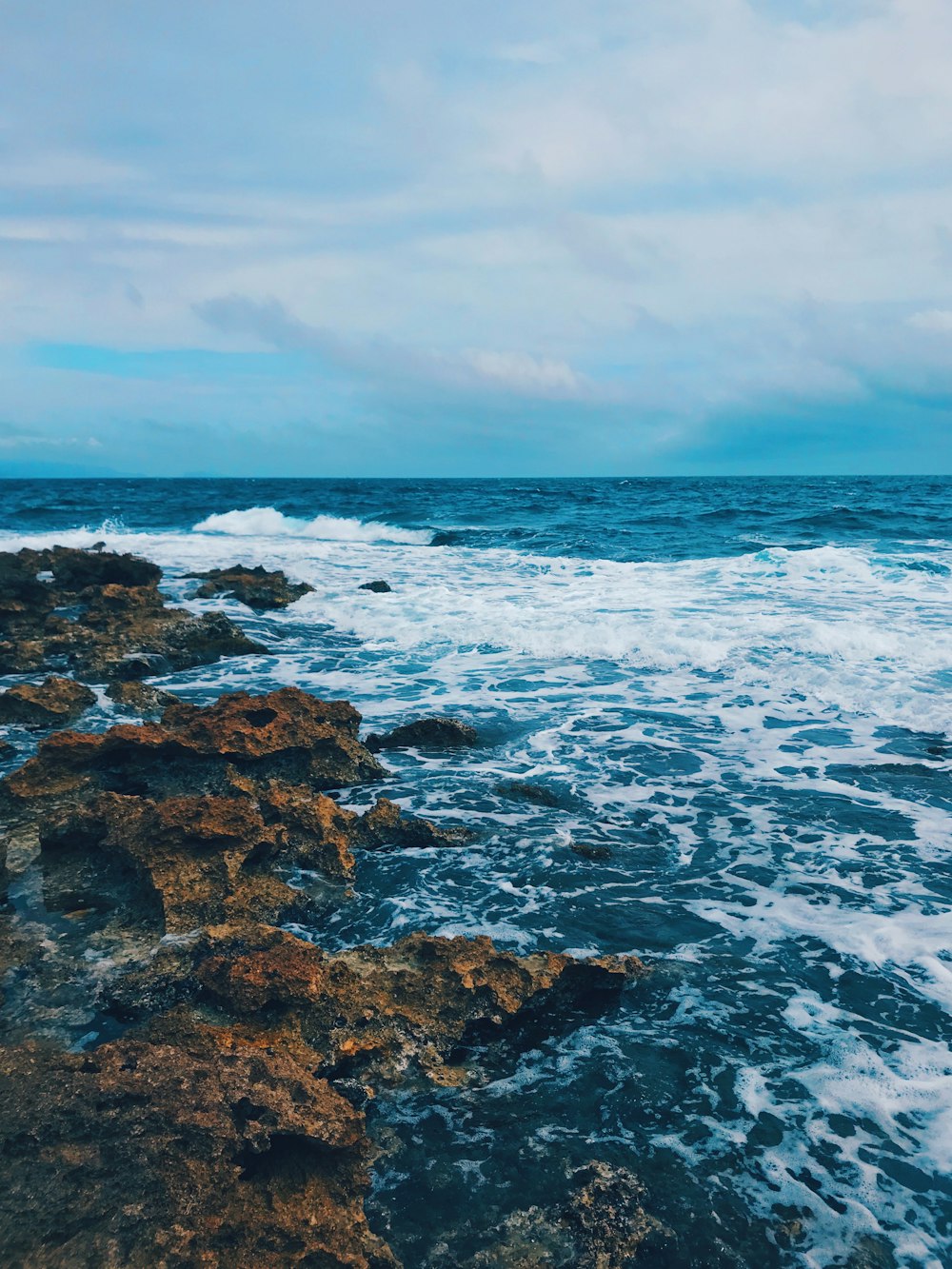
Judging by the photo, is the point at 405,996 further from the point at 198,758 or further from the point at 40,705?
the point at 40,705

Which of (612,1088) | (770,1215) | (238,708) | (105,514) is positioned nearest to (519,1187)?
(612,1088)

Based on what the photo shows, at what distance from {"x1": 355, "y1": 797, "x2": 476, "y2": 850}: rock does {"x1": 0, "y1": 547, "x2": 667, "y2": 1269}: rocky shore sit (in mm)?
16

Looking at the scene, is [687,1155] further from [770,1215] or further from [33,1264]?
[33,1264]

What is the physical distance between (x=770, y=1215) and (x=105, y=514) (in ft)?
145

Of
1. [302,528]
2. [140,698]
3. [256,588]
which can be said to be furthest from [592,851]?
[302,528]

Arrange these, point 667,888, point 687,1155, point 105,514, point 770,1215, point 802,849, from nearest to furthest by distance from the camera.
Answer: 1. point 770,1215
2. point 687,1155
3. point 667,888
4. point 802,849
5. point 105,514

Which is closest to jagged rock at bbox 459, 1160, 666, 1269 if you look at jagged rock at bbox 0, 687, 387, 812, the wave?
jagged rock at bbox 0, 687, 387, 812

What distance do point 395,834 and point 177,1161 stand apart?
11.1ft

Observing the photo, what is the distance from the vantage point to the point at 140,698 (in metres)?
9.36

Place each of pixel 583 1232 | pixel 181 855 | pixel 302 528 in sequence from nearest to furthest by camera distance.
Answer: pixel 583 1232 < pixel 181 855 < pixel 302 528

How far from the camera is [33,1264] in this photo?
2.43 m

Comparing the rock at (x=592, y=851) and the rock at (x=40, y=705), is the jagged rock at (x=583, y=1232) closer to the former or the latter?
the rock at (x=592, y=851)

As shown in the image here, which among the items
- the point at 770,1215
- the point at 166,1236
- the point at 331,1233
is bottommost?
the point at 770,1215

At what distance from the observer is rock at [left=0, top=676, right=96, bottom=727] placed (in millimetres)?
8656
